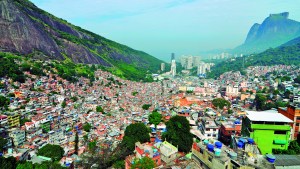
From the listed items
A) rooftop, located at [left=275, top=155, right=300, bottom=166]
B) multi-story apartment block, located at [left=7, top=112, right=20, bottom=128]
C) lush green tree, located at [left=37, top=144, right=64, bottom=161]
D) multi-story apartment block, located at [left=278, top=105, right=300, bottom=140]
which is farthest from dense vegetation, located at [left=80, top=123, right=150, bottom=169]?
multi-story apartment block, located at [left=278, top=105, right=300, bottom=140]

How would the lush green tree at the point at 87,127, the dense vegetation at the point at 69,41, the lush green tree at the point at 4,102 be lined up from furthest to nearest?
the dense vegetation at the point at 69,41 → the lush green tree at the point at 4,102 → the lush green tree at the point at 87,127

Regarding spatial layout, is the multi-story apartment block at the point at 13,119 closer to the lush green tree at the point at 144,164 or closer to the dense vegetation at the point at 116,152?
the dense vegetation at the point at 116,152

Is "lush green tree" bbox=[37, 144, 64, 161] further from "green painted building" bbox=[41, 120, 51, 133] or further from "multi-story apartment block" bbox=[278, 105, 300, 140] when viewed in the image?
"multi-story apartment block" bbox=[278, 105, 300, 140]

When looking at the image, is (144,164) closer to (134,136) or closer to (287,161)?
(134,136)

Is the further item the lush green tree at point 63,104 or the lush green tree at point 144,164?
the lush green tree at point 63,104

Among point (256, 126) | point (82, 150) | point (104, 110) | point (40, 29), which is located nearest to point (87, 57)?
point (40, 29)

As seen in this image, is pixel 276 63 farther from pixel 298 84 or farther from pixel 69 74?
pixel 69 74

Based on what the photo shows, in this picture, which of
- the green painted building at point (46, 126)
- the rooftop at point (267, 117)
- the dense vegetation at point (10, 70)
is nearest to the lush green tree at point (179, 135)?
the rooftop at point (267, 117)

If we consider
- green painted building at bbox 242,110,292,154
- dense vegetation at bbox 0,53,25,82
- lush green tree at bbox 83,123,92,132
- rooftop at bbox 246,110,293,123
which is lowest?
lush green tree at bbox 83,123,92,132
